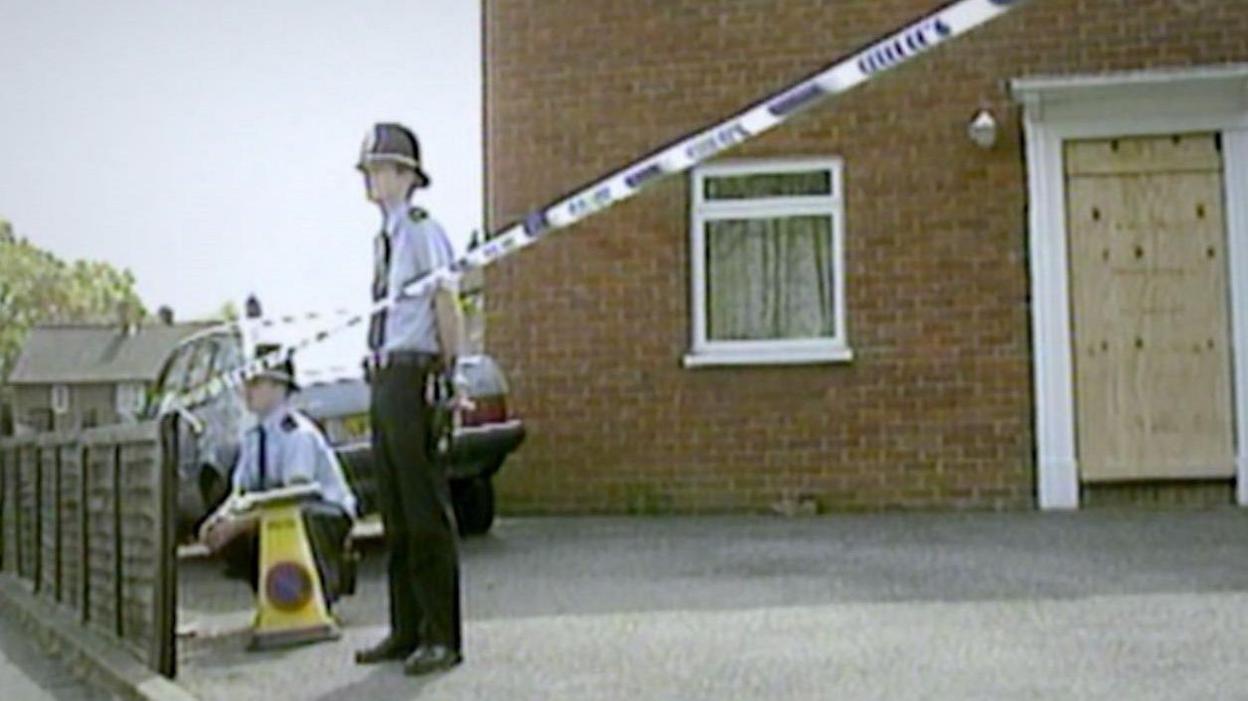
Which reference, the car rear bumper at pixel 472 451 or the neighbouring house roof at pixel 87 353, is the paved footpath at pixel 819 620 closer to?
the car rear bumper at pixel 472 451

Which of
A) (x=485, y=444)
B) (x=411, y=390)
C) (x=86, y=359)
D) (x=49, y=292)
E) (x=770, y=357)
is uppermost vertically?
(x=49, y=292)

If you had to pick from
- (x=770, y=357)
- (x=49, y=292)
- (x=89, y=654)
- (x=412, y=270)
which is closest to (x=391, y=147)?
(x=412, y=270)

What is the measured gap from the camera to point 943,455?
1249cm

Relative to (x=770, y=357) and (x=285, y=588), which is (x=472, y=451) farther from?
(x=285, y=588)

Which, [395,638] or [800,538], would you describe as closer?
[395,638]

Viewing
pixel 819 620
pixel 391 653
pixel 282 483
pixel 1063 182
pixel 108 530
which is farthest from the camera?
pixel 1063 182

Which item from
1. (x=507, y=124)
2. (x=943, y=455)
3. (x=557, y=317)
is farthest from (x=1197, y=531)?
(x=507, y=124)

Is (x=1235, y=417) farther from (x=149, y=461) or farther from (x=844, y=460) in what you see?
(x=149, y=461)

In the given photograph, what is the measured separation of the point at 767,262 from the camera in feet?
42.4

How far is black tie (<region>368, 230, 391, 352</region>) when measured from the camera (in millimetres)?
6578

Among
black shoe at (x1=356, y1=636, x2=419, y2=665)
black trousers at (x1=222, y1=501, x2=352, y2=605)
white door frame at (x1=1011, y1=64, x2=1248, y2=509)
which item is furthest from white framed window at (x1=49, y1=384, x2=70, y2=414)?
black shoe at (x1=356, y1=636, x2=419, y2=665)

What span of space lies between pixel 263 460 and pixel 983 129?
6.35 metres

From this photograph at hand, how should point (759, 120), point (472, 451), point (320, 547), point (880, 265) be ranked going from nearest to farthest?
point (759, 120) < point (320, 547) < point (472, 451) < point (880, 265)

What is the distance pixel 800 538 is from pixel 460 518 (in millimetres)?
2307
